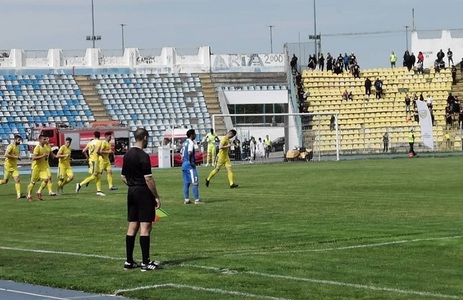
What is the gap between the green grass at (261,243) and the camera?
1402 centimetres

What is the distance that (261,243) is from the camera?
1914 centimetres

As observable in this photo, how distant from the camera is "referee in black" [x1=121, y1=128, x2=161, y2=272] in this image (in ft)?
51.7

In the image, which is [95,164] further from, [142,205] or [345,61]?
[345,61]

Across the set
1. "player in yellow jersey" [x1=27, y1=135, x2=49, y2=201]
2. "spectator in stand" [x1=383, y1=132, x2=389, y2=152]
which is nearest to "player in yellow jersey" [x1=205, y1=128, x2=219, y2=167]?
"spectator in stand" [x1=383, y1=132, x2=389, y2=152]

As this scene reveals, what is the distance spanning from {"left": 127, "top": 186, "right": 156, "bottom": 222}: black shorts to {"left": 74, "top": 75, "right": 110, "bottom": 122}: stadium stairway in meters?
58.4

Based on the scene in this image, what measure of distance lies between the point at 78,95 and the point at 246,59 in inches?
483

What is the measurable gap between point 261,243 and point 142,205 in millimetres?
3895

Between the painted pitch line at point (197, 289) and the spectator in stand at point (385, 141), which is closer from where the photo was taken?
the painted pitch line at point (197, 289)

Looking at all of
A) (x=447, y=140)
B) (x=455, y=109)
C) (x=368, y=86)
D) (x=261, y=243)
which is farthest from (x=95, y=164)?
(x=368, y=86)

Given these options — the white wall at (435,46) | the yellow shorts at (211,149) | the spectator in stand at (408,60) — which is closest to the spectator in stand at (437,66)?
the spectator in stand at (408,60)

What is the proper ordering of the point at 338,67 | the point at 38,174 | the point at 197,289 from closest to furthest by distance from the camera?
the point at 197,289 < the point at 38,174 < the point at 338,67

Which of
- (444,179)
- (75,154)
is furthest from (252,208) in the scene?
(75,154)

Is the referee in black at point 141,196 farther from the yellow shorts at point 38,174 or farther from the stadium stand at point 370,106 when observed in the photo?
the stadium stand at point 370,106

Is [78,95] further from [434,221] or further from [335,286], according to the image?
[335,286]
